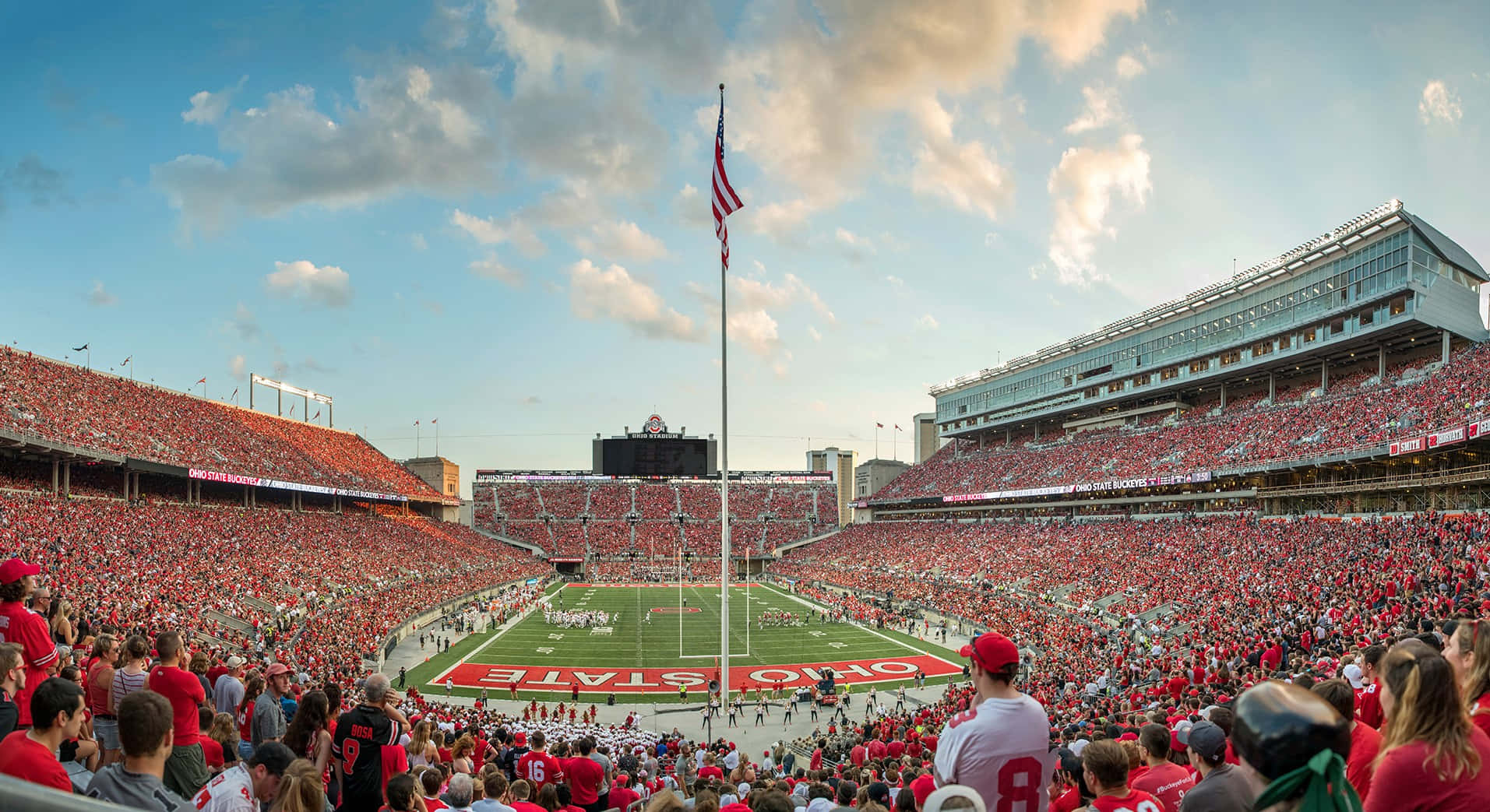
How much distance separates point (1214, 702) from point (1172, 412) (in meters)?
52.7

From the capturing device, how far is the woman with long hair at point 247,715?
714 cm

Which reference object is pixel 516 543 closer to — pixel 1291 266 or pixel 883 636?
pixel 883 636

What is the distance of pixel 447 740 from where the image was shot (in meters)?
14.5

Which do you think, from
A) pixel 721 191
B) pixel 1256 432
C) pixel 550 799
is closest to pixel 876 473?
pixel 1256 432

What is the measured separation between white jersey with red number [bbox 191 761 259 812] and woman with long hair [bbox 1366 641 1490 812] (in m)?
4.92

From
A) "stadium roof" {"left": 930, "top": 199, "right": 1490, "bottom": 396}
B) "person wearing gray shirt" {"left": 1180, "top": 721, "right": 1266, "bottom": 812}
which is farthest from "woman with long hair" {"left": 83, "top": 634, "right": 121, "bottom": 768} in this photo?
"stadium roof" {"left": 930, "top": 199, "right": 1490, "bottom": 396}

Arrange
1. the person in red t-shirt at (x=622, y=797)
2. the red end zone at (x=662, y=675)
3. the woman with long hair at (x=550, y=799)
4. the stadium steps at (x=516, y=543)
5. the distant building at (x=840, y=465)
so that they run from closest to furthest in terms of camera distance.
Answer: the woman with long hair at (x=550, y=799) < the person in red t-shirt at (x=622, y=797) < the red end zone at (x=662, y=675) < the stadium steps at (x=516, y=543) < the distant building at (x=840, y=465)

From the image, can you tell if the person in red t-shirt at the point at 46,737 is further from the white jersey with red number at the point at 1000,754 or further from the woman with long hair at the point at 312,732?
the white jersey with red number at the point at 1000,754

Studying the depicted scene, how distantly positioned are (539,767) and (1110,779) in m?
6.48

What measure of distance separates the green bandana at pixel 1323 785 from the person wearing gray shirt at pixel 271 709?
758cm

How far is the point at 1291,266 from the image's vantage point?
47625 mm

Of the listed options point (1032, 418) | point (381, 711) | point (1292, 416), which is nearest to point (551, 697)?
point (381, 711)

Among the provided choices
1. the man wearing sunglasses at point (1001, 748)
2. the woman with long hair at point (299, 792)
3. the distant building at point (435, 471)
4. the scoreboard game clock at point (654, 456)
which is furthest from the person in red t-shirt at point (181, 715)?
the distant building at point (435, 471)

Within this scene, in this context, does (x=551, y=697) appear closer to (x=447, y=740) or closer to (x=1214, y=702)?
(x=447, y=740)
